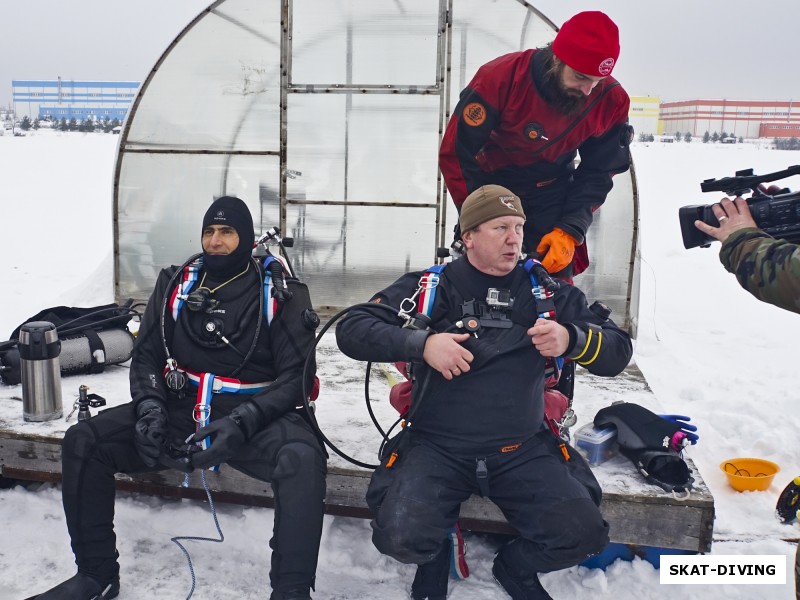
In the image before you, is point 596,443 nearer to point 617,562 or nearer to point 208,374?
point 617,562

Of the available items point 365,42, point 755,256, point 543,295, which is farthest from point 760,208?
point 365,42

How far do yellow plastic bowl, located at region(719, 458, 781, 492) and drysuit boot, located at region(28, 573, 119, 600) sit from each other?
3.31 m

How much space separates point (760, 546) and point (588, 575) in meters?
0.92

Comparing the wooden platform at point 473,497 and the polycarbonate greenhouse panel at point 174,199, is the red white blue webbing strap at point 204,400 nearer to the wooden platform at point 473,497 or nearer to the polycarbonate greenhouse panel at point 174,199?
the wooden platform at point 473,497

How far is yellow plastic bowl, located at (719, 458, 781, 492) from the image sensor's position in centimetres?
414

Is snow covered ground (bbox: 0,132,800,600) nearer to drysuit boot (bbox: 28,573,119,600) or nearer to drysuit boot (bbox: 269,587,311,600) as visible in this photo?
drysuit boot (bbox: 28,573,119,600)

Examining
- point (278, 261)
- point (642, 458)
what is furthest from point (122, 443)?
point (642, 458)

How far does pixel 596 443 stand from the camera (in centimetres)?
366

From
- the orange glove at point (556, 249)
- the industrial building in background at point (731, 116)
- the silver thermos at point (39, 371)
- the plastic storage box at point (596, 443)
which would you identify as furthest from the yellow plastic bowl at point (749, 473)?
the industrial building in background at point (731, 116)

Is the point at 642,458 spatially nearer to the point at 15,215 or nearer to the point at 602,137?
the point at 602,137

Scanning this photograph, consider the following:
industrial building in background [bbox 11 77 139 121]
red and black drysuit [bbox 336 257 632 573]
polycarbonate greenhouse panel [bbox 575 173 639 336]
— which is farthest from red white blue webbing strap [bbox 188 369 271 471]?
industrial building in background [bbox 11 77 139 121]

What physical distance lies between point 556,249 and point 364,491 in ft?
5.04

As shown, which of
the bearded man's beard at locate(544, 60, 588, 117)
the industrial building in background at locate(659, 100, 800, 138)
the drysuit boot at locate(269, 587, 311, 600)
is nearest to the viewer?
the drysuit boot at locate(269, 587, 311, 600)

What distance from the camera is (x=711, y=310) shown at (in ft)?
31.9
